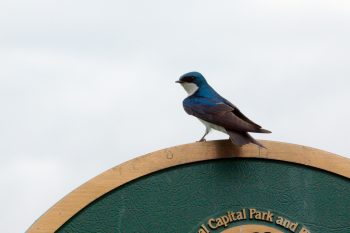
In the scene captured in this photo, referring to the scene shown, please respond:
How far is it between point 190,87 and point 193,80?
0.05m

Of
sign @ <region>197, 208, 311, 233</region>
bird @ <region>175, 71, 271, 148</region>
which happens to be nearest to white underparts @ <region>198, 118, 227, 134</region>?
bird @ <region>175, 71, 271, 148</region>

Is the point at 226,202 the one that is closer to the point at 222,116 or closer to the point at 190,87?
the point at 222,116

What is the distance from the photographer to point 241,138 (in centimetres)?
730

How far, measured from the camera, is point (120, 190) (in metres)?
7.24

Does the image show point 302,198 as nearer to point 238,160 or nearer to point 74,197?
point 238,160

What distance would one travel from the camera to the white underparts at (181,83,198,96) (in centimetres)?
753

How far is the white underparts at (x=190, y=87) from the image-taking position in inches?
297

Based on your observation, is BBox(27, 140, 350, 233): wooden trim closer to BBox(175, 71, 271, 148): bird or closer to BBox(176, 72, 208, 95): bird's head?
BBox(175, 71, 271, 148): bird

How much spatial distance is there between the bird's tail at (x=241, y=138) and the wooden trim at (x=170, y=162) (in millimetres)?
120

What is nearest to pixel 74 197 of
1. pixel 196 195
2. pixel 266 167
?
pixel 196 195

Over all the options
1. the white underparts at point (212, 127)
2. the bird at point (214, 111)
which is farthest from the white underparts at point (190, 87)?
the white underparts at point (212, 127)

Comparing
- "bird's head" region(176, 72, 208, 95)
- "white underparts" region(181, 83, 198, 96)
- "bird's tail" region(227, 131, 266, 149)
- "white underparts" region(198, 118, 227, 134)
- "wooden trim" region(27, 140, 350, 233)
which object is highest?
"bird's head" region(176, 72, 208, 95)

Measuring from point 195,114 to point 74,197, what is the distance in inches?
36.8

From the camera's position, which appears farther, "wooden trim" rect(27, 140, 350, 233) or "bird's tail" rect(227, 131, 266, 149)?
"bird's tail" rect(227, 131, 266, 149)
